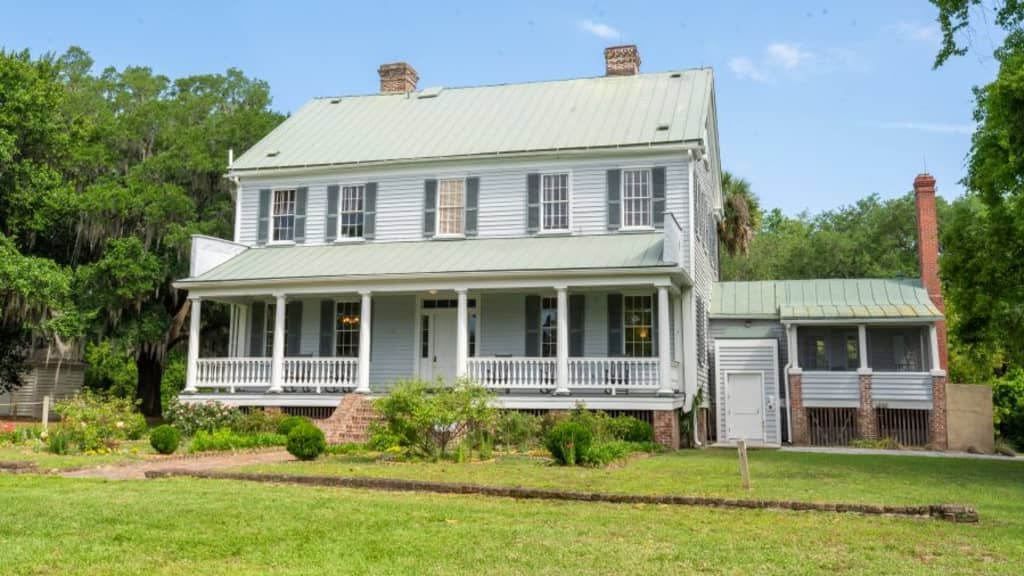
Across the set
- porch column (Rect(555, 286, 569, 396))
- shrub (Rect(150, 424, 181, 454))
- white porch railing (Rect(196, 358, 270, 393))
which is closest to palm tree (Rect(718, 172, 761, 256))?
porch column (Rect(555, 286, 569, 396))

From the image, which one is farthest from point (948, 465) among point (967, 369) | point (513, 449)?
point (967, 369)

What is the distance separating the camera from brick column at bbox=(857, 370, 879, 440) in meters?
20.6

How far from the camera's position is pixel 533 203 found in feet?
71.6

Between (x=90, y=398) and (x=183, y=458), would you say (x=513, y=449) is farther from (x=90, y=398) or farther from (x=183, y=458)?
(x=90, y=398)

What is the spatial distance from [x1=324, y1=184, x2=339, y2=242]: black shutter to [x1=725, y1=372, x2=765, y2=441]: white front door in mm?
11047

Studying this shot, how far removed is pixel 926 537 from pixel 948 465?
881 centimetres

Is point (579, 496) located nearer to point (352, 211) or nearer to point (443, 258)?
point (443, 258)

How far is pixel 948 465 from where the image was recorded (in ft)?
50.0

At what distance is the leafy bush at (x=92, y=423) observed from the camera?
15.9m

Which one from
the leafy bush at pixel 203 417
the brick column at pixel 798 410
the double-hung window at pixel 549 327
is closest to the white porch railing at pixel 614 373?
the double-hung window at pixel 549 327

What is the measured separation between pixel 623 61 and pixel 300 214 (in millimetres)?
10397

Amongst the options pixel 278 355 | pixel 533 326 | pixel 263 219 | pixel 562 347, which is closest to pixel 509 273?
pixel 562 347

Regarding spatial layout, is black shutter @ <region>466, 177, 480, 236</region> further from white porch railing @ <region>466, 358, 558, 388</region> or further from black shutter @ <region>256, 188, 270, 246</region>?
black shutter @ <region>256, 188, 270, 246</region>

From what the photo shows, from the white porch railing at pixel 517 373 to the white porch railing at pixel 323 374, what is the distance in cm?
302
